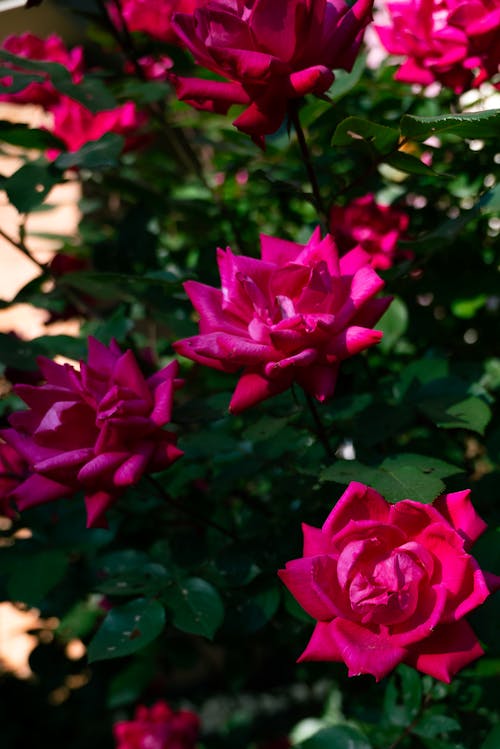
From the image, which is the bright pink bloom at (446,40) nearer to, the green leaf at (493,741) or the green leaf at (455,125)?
the green leaf at (455,125)

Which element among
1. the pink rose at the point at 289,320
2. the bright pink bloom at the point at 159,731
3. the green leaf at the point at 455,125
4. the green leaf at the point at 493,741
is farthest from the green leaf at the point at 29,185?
the bright pink bloom at the point at 159,731

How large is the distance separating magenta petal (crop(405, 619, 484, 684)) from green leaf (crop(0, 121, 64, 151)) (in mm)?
836

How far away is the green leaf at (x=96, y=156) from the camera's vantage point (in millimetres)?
1066

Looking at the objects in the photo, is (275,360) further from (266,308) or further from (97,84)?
(97,84)

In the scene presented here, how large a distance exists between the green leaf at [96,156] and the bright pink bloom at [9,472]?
400 millimetres

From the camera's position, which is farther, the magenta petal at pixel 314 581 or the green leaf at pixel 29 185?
the green leaf at pixel 29 185

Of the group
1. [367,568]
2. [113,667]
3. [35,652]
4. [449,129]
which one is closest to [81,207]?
[35,652]

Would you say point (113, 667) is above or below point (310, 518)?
below

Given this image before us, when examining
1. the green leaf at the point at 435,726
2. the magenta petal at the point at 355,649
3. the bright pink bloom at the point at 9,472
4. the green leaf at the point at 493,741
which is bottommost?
the green leaf at the point at 435,726

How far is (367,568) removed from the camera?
69 centimetres

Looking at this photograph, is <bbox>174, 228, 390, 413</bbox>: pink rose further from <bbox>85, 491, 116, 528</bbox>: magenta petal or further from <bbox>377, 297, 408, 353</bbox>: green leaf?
<bbox>377, 297, 408, 353</bbox>: green leaf

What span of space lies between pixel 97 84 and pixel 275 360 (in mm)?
656

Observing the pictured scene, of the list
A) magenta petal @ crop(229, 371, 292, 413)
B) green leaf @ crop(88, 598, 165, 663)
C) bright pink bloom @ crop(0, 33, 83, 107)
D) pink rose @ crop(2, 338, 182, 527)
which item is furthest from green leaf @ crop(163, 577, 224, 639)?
bright pink bloom @ crop(0, 33, 83, 107)

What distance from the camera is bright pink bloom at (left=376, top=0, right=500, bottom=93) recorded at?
0.96 meters
